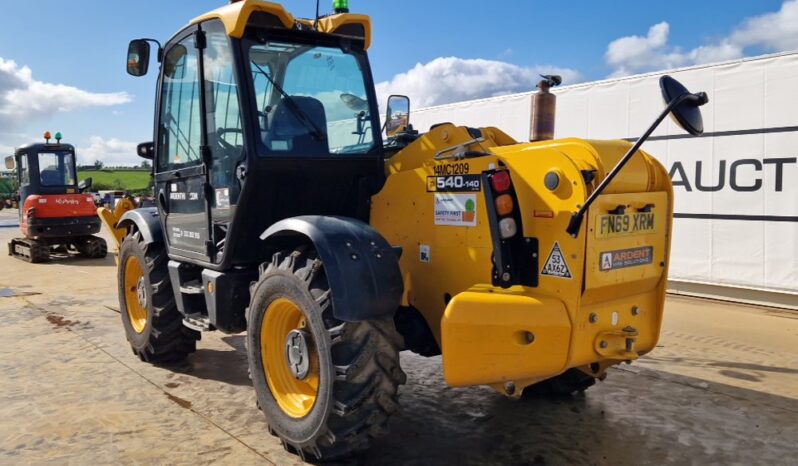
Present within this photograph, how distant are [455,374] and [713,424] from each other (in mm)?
2067

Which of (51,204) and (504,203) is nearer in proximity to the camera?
(504,203)

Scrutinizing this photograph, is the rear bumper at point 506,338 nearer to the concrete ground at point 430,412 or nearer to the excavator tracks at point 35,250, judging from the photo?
the concrete ground at point 430,412

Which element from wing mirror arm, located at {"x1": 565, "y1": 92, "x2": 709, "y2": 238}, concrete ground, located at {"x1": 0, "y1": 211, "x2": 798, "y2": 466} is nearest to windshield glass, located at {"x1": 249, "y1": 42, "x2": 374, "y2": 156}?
wing mirror arm, located at {"x1": 565, "y1": 92, "x2": 709, "y2": 238}

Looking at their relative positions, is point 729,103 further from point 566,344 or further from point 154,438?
point 154,438

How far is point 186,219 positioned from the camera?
4.77m

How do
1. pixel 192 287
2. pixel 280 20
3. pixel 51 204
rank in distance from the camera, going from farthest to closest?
pixel 51 204 < pixel 192 287 < pixel 280 20

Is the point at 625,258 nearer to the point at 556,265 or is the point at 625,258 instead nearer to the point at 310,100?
the point at 556,265

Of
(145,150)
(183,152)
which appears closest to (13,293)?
(145,150)

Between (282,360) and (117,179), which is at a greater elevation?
(117,179)

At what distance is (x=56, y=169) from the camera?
523 inches

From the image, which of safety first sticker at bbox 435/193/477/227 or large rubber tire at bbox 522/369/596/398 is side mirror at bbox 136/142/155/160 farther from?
large rubber tire at bbox 522/369/596/398

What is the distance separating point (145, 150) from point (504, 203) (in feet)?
11.5

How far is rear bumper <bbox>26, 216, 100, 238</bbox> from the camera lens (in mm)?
12516

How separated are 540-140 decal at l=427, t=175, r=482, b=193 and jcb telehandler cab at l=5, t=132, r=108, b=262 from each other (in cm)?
1155
